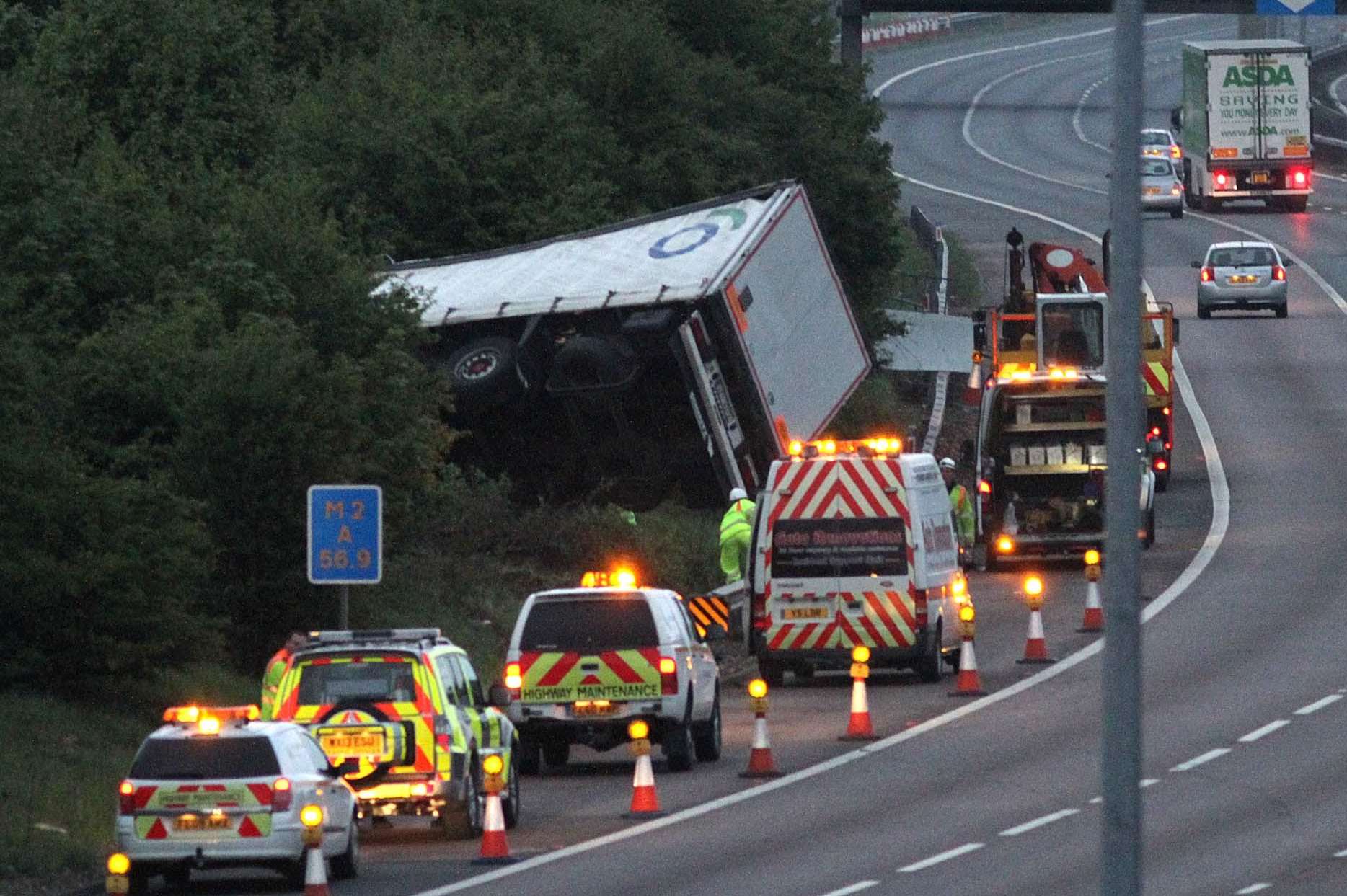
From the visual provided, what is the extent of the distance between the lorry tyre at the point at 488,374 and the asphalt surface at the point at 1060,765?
482 cm

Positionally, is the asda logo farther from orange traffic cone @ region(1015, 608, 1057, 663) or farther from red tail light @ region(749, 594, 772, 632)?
red tail light @ region(749, 594, 772, 632)

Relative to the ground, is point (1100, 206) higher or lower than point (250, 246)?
higher

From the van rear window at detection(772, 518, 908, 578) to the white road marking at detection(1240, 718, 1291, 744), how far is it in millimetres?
4806

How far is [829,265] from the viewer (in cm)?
3469

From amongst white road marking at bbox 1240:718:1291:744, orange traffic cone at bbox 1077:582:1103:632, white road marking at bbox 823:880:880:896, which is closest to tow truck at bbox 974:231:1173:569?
orange traffic cone at bbox 1077:582:1103:632

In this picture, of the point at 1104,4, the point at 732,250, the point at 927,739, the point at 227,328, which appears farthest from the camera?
the point at 1104,4

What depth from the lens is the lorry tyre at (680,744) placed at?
926 inches

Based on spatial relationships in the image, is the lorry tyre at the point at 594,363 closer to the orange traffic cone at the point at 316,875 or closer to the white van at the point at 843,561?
the white van at the point at 843,561

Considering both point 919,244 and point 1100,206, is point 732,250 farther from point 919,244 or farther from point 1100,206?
point 1100,206

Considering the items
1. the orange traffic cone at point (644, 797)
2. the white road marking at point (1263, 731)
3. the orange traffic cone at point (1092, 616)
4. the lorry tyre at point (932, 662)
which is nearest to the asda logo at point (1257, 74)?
the orange traffic cone at point (1092, 616)

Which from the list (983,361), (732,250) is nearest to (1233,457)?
(983,361)

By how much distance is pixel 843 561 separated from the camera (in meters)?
28.8

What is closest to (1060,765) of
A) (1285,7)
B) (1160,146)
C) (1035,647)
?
(1035,647)

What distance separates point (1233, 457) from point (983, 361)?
4736 mm
